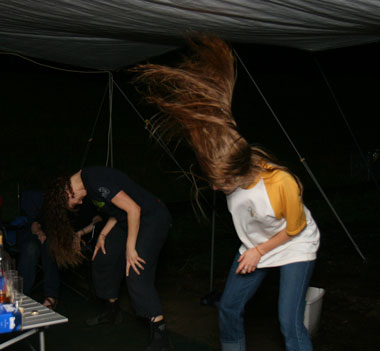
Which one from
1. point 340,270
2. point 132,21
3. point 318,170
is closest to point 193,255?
point 340,270

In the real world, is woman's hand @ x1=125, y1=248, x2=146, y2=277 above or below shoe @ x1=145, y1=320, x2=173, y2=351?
above

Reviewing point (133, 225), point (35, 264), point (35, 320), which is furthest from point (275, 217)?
point (35, 264)

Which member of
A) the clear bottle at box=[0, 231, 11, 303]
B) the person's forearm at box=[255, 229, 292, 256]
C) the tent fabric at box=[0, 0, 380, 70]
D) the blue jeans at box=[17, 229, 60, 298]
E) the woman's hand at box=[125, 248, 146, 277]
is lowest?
the blue jeans at box=[17, 229, 60, 298]

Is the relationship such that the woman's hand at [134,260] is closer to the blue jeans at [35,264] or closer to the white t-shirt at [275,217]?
the white t-shirt at [275,217]

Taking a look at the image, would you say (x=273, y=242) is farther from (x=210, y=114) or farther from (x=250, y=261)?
(x=210, y=114)

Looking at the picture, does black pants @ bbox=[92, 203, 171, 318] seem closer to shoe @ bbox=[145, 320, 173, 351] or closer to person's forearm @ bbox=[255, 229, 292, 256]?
shoe @ bbox=[145, 320, 173, 351]

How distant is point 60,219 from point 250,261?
1355 millimetres

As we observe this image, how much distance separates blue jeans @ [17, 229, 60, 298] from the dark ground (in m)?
0.23

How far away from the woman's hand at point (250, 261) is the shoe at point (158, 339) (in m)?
1.05

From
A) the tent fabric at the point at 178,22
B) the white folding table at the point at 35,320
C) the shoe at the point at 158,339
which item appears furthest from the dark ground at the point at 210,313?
the tent fabric at the point at 178,22

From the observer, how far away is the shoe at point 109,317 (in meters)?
3.72

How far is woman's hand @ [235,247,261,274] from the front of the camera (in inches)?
93.6

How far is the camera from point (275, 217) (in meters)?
2.33

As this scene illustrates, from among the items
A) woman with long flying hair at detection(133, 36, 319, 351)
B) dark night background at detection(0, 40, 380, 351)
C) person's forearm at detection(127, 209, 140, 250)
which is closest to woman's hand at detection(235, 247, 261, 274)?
woman with long flying hair at detection(133, 36, 319, 351)
